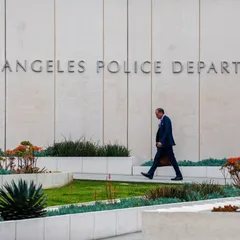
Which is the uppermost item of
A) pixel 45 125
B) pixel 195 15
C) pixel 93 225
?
pixel 195 15

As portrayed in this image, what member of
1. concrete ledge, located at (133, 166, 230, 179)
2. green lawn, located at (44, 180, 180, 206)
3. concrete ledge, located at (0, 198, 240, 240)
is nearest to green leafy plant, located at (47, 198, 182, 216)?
concrete ledge, located at (0, 198, 240, 240)

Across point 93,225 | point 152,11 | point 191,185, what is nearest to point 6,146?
point 152,11

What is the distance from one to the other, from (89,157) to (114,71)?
387 centimetres

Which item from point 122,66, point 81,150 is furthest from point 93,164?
point 122,66

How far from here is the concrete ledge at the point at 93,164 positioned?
936 inches

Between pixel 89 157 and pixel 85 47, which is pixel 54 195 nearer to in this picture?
pixel 89 157

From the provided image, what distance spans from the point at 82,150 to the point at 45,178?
16.6ft

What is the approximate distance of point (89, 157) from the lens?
2409 cm

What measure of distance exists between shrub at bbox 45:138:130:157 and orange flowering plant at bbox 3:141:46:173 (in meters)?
2.64

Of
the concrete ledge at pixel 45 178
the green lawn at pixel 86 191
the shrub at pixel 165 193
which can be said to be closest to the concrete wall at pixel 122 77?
the green lawn at pixel 86 191

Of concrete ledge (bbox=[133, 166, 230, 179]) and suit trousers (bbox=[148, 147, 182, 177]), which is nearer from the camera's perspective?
suit trousers (bbox=[148, 147, 182, 177])

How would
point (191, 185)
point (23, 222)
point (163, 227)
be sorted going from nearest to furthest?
1. point (163, 227)
2. point (23, 222)
3. point (191, 185)

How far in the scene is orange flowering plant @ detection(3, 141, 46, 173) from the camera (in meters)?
20.2

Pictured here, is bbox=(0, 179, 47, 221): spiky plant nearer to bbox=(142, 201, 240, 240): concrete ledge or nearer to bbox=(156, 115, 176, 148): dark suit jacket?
bbox=(142, 201, 240, 240): concrete ledge
